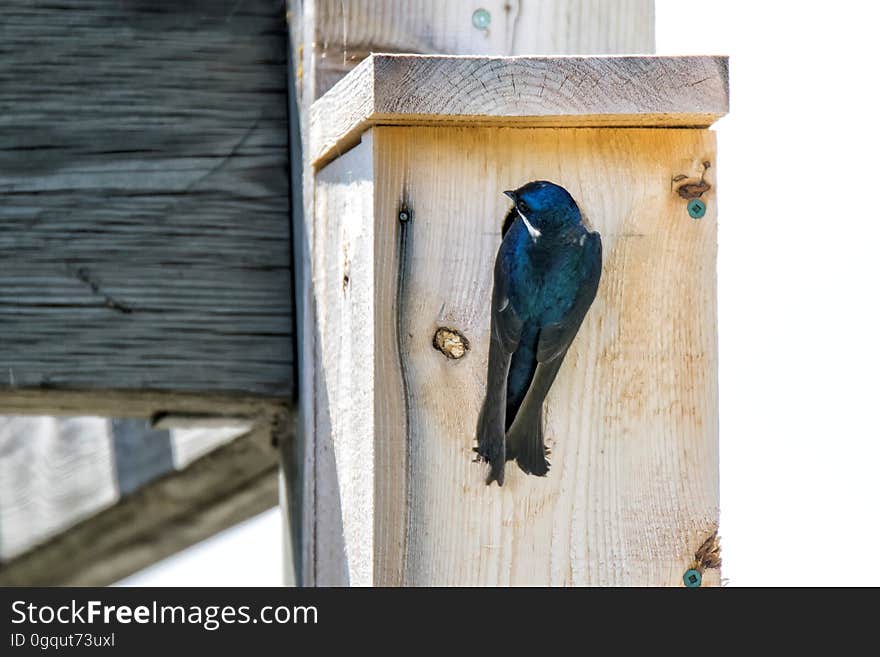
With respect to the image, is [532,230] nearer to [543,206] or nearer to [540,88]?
[543,206]

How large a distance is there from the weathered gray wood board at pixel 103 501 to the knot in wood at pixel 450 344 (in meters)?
0.54

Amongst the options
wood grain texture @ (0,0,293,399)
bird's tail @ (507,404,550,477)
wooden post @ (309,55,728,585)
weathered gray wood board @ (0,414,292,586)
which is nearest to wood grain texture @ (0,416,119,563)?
weathered gray wood board @ (0,414,292,586)

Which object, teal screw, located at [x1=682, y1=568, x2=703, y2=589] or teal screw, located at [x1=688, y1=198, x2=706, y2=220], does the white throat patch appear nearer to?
teal screw, located at [x1=688, y1=198, x2=706, y2=220]

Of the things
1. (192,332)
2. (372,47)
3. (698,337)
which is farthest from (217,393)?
(698,337)

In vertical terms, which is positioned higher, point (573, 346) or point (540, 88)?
point (540, 88)

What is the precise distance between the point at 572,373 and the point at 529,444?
0.09 meters

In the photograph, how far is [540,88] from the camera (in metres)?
1.64

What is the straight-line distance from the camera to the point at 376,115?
1631 millimetres

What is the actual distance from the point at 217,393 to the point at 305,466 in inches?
5.5

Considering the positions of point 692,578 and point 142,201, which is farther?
point 142,201

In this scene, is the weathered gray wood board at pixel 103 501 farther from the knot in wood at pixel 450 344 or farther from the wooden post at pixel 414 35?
the knot in wood at pixel 450 344

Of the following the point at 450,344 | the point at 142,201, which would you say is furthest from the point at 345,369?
the point at 142,201

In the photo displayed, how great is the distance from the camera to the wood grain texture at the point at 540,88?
5.32 feet
